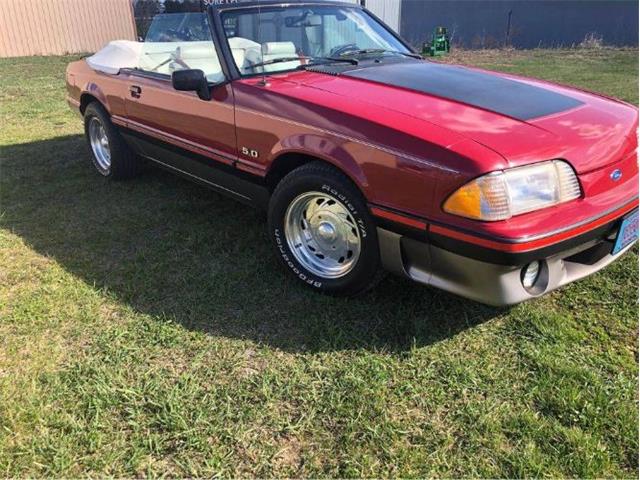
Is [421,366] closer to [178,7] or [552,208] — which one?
[552,208]

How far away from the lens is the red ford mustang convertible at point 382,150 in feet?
7.30

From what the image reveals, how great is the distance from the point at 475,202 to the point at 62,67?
14.8 metres

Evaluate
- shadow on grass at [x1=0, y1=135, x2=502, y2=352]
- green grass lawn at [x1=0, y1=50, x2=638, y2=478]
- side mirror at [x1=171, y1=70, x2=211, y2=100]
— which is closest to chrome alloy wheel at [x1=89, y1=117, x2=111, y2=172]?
shadow on grass at [x1=0, y1=135, x2=502, y2=352]

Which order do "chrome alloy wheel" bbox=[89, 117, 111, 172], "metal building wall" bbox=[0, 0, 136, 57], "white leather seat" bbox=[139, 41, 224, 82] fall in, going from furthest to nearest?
1. "metal building wall" bbox=[0, 0, 136, 57]
2. "chrome alloy wheel" bbox=[89, 117, 111, 172]
3. "white leather seat" bbox=[139, 41, 224, 82]

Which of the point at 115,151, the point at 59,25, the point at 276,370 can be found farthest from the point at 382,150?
the point at 59,25

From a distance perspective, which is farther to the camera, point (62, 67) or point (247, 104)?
point (62, 67)

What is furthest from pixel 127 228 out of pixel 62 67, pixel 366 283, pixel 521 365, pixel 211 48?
pixel 62 67

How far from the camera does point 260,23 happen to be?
3.45 metres

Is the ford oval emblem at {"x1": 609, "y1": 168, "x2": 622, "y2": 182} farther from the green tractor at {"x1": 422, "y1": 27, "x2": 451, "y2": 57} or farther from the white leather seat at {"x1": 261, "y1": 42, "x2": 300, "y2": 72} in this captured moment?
the green tractor at {"x1": 422, "y1": 27, "x2": 451, "y2": 57}

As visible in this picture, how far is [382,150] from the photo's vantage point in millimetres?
2414

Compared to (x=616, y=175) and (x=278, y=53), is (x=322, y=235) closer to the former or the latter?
(x=278, y=53)

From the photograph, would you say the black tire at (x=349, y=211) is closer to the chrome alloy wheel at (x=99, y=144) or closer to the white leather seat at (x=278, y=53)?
the white leather seat at (x=278, y=53)

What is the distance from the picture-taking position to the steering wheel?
3553 mm

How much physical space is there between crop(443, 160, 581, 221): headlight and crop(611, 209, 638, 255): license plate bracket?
1.30 feet
